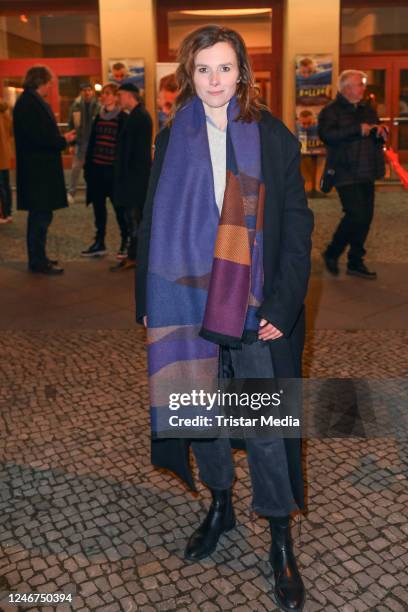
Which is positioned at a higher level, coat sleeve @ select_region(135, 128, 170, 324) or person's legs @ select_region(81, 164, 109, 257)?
coat sleeve @ select_region(135, 128, 170, 324)

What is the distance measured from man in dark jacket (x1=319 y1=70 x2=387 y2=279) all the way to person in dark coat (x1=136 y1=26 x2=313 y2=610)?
4443 mm

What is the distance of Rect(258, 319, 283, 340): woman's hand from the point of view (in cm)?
244

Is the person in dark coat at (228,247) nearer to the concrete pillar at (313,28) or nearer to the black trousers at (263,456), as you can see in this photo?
the black trousers at (263,456)

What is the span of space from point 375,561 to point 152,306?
1.26 meters

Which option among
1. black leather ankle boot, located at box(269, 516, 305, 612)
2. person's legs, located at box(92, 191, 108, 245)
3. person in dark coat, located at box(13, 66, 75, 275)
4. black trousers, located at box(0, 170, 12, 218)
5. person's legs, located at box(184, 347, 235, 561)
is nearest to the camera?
black leather ankle boot, located at box(269, 516, 305, 612)

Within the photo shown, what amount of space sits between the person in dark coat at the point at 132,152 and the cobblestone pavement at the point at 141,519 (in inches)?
121

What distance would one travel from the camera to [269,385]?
8.34ft

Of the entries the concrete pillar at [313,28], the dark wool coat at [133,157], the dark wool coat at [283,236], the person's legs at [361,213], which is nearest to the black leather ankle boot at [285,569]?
the dark wool coat at [283,236]

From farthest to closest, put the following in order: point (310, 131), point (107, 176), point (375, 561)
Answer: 1. point (310, 131)
2. point (107, 176)
3. point (375, 561)

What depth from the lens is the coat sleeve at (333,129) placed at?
6672mm

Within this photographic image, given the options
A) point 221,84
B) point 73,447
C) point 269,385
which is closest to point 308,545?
point 269,385

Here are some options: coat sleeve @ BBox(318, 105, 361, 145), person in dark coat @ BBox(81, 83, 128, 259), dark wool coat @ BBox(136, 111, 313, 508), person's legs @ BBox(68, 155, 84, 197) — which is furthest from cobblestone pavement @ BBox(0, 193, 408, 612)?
person's legs @ BBox(68, 155, 84, 197)

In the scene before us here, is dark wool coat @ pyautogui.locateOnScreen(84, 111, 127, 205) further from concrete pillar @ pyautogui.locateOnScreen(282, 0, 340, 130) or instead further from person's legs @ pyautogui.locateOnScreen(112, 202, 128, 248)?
concrete pillar @ pyautogui.locateOnScreen(282, 0, 340, 130)

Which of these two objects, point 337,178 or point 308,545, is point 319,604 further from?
point 337,178
